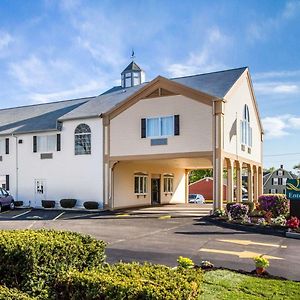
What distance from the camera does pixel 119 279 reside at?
467 centimetres

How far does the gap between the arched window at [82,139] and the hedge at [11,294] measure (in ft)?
69.5

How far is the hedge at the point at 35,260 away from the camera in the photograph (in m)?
5.76

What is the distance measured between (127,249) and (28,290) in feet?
20.7

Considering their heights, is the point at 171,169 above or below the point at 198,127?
below

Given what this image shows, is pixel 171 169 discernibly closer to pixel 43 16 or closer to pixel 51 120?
pixel 51 120

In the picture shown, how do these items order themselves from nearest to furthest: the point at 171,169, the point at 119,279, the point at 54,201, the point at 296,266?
the point at 119,279 < the point at 296,266 < the point at 54,201 < the point at 171,169

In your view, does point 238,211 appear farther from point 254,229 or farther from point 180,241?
point 180,241

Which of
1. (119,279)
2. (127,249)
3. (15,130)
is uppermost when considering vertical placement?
(15,130)

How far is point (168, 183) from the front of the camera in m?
35.5

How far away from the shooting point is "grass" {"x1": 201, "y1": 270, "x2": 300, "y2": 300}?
656cm

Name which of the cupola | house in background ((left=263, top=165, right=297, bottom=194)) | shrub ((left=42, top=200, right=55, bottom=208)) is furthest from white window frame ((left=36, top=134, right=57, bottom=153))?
house in background ((left=263, top=165, right=297, bottom=194))

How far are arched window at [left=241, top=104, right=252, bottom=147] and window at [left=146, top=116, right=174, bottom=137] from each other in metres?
5.62

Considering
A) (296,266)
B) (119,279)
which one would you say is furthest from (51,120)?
(119,279)

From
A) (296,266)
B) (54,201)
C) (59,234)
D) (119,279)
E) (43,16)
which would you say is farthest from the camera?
(54,201)
